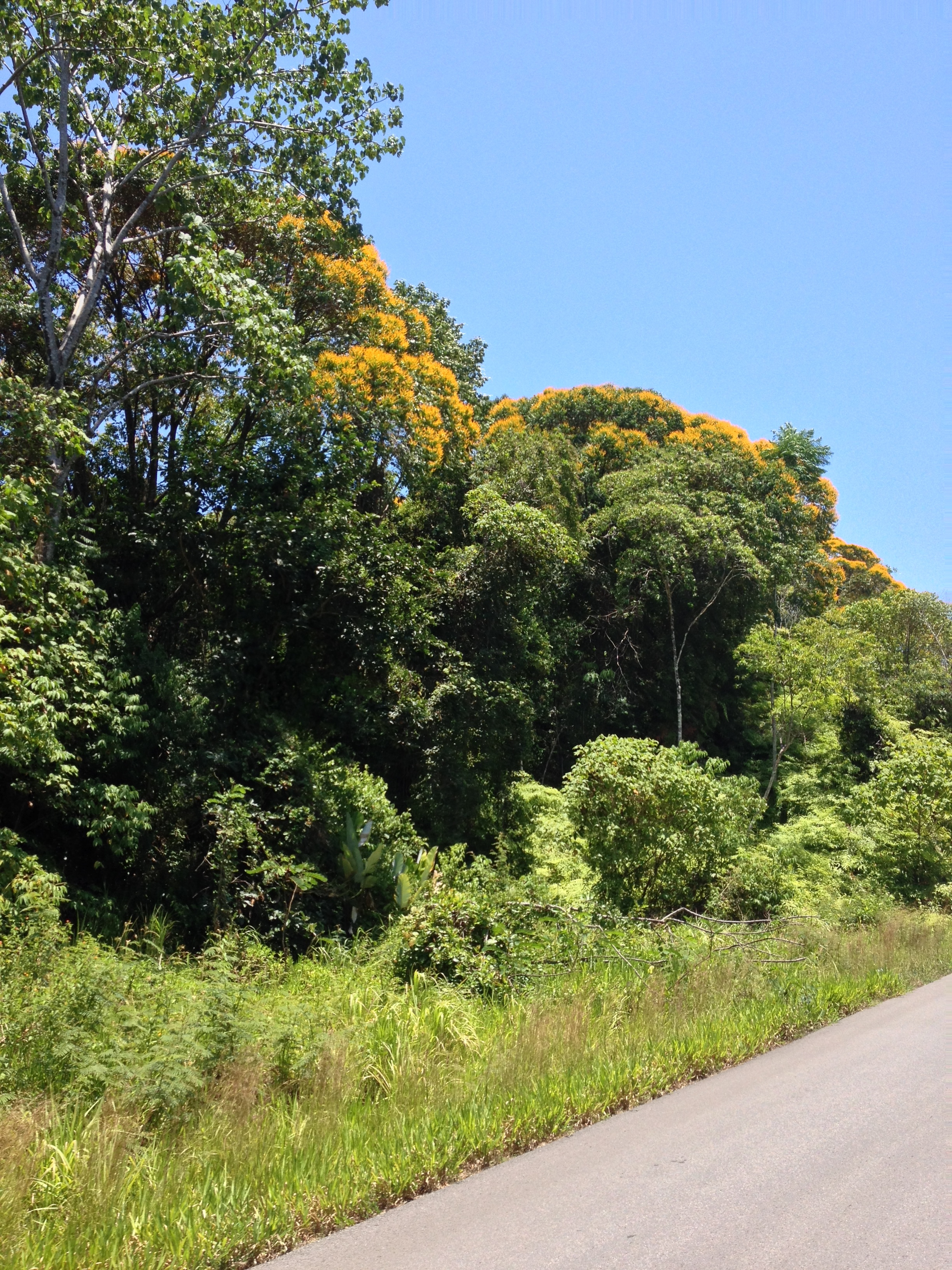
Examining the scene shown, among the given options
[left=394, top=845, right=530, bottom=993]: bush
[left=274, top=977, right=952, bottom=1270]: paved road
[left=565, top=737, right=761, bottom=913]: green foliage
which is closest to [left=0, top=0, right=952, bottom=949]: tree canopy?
[left=565, top=737, right=761, bottom=913]: green foliage

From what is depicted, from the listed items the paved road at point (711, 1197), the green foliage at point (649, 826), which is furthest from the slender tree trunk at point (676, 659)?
the paved road at point (711, 1197)

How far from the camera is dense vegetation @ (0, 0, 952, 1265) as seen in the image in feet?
17.7

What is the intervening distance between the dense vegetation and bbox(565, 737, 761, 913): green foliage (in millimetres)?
58

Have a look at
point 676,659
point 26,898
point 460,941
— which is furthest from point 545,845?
point 26,898

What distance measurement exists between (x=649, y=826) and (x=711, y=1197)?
8.69m

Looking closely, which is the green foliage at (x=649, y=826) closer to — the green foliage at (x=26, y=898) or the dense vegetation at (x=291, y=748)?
the dense vegetation at (x=291, y=748)

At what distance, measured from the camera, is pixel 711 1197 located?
161 inches

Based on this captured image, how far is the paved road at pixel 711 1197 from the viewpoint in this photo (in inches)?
141

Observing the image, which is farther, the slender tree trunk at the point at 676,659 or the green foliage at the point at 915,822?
the slender tree trunk at the point at 676,659

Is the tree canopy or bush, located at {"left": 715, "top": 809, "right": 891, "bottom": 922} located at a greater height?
the tree canopy

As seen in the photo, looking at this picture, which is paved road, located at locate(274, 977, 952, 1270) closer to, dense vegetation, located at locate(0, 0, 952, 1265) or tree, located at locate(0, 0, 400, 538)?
dense vegetation, located at locate(0, 0, 952, 1265)

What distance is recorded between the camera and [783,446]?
109ft

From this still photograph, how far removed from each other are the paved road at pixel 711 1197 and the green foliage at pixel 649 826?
670cm

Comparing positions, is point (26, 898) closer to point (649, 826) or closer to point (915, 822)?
point (649, 826)
